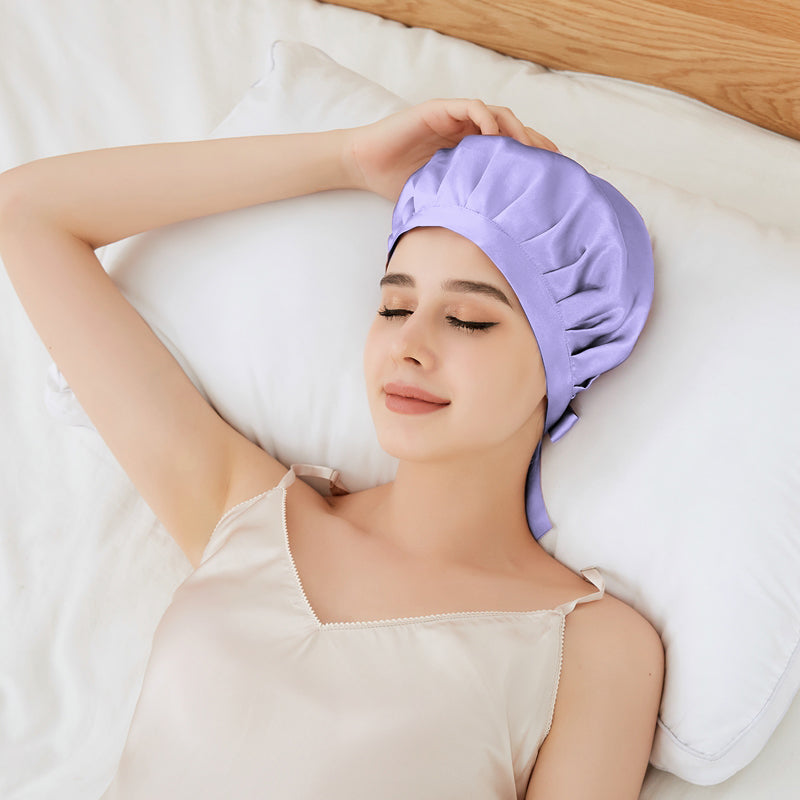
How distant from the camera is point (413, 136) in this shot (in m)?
1.42

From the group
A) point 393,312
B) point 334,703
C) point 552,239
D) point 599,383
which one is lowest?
point 334,703

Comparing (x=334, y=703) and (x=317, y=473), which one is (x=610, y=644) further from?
(x=317, y=473)

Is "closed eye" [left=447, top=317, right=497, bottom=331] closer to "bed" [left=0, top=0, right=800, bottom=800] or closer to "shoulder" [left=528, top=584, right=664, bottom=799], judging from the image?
"bed" [left=0, top=0, right=800, bottom=800]

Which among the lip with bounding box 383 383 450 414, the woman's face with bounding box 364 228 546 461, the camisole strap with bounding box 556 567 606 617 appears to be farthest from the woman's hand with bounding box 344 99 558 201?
the camisole strap with bounding box 556 567 606 617

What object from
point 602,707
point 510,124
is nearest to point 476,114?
point 510,124

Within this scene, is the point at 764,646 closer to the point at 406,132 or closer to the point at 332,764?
the point at 332,764

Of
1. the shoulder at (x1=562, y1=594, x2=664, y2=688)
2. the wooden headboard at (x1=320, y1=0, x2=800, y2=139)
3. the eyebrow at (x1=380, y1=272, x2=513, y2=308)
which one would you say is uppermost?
the wooden headboard at (x1=320, y1=0, x2=800, y2=139)

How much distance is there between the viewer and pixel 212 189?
1.48 m

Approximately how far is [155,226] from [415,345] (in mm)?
595

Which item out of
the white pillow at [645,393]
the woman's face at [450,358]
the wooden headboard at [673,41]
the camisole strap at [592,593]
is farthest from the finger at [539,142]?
A: the camisole strap at [592,593]

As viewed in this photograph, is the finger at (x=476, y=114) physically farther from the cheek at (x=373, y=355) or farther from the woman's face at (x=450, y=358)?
the cheek at (x=373, y=355)

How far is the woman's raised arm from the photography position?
1372mm

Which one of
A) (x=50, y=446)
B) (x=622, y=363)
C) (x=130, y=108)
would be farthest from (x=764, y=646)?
(x=130, y=108)

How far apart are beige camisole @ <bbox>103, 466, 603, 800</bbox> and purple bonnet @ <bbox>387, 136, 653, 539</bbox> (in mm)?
346
